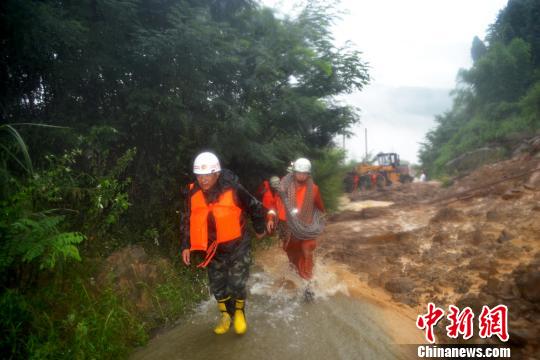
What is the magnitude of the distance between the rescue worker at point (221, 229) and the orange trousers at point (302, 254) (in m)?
1.32

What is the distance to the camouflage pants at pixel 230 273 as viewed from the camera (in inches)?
141

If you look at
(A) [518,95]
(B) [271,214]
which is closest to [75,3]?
(B) [271,214]

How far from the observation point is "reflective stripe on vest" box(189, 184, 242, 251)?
337 centimetres

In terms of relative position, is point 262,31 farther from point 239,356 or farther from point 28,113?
point 239,356

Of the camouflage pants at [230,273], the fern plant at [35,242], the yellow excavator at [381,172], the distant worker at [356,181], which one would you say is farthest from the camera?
the yellow excavator at [381,172]

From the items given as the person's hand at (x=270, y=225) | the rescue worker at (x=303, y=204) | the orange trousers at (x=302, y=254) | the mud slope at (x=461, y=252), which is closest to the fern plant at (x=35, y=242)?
the person's hand at (x=270, y=225)

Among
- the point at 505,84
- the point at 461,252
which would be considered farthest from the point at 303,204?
the point at 505,84

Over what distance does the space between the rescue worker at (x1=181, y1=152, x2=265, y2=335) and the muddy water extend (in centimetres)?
28

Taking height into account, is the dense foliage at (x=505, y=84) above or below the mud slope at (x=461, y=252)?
above

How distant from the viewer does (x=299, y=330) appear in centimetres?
378

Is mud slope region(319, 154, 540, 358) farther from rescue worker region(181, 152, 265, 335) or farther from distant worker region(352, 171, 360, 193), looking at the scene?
distant worker region(352, 171, 360, 193)

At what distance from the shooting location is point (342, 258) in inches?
264

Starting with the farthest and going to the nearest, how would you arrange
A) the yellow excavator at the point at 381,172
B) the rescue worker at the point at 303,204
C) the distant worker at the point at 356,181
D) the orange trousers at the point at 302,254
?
1. the yellow excavator at the point at 381,172
2. the distant worker at the point at 356,181
3. the orange trousers at the point at 302,254
4. the rescue worker at the point at 303,204

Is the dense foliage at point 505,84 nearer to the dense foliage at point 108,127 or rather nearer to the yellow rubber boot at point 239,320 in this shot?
the dense foliage at point 108,127
